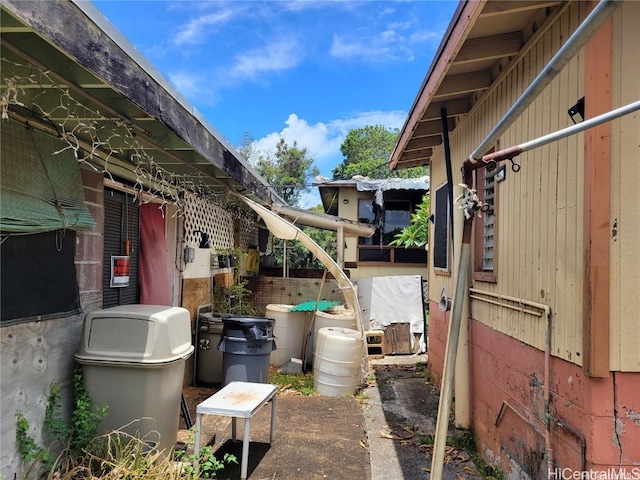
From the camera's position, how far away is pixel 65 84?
2461mm

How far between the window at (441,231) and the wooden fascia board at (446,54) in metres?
1.49

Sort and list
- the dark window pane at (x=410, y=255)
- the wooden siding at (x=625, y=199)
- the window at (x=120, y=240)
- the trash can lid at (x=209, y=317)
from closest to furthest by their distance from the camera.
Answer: the wooden siding at (x=625, y=199) < the window at (x=120, y=240) < the trash can lid at (x=209, y=317) < the dark window pane at (x=410, y=255)

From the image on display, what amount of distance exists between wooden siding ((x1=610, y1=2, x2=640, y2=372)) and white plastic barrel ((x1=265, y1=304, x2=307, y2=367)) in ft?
18.7

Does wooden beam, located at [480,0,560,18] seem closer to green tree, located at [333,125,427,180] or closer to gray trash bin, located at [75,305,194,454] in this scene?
gray trash bin, located at [75,305,194,454]

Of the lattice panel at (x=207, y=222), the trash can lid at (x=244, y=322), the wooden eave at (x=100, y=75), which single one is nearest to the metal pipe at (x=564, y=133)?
the wooden eave at (x=100, y=75)

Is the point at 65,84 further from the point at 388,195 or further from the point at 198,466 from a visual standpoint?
the point at 388,195

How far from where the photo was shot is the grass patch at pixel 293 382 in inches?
238

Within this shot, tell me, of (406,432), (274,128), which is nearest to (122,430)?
(406,432)

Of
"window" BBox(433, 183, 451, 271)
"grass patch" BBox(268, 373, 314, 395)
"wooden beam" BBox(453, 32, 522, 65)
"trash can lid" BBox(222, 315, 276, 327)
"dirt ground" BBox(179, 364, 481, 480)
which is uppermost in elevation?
"wooden beam" BBox(453, 32, 522, 65)

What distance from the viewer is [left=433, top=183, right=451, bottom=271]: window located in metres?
5.80

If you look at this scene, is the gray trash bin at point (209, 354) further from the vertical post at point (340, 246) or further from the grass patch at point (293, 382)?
the vertical post at point (340, 246)

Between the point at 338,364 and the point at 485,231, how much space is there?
279cm

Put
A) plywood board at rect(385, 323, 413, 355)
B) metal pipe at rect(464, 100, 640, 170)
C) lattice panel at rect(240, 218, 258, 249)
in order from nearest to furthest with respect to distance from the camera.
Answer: metal pipe at rect(464, 100, 640, 170), plywood board at rect(385, 323, 413, 355), lattice panel at rect(240, 218, 258, 249)

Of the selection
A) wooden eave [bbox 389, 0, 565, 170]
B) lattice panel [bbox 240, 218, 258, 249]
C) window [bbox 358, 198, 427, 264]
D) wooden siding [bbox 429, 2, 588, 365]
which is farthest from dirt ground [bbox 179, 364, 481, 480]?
window [bbox 358, 198, 427, 264]
